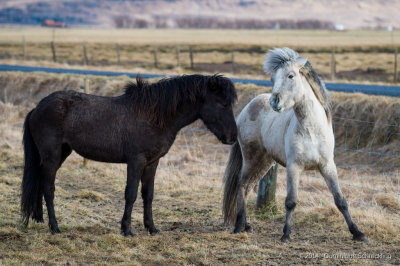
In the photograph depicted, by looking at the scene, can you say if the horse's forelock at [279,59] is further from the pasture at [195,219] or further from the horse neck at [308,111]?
the pasture at [195,219]

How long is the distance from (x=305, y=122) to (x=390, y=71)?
25659 millimetres

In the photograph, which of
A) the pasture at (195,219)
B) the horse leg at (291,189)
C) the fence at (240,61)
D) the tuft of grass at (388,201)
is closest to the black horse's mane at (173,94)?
the horse leg at (291,189)

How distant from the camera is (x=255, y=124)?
6.89m

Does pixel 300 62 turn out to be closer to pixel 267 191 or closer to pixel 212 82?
pixel 212 82

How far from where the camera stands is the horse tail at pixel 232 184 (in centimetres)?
696

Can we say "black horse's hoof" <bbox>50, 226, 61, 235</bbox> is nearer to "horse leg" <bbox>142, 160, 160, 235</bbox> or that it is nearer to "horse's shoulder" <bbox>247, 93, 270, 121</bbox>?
"horse leg" <bbox>142, 160, 160, 235</bbox>

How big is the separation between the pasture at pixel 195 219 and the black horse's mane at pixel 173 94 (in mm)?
1522

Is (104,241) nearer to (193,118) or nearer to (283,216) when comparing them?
(193,118)

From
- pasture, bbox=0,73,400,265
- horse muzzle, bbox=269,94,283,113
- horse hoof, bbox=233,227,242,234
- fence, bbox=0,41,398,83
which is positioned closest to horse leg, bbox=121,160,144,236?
pasture, bbox=0,73,400,265

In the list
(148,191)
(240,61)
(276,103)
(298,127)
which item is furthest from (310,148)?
(240,61)

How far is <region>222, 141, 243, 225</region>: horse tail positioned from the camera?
6957 millimetres

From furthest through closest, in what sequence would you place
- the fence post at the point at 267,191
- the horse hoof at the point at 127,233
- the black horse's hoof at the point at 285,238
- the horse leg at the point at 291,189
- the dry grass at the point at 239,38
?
the dry grass at the point at 239,38 < the fence post at the point at 267,191 < the horse hoof at the point at 127,233 < the black horse's hoof at the point at 285,238 < the horse leg at the point at 291,189

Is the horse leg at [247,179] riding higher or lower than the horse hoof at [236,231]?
higher

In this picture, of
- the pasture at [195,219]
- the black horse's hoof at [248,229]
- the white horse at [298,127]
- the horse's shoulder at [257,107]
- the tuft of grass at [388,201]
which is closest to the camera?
the pasture at [195,219]
